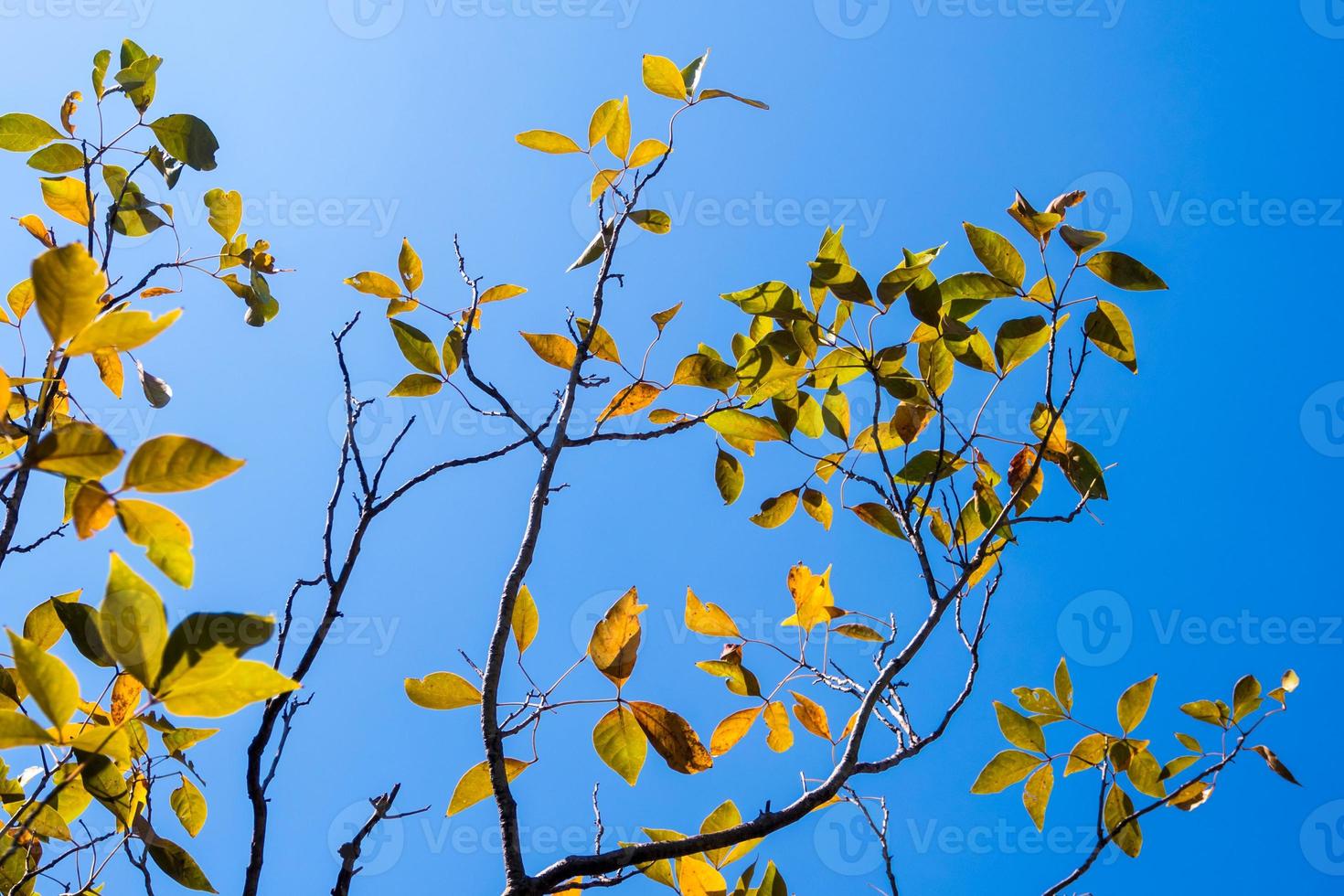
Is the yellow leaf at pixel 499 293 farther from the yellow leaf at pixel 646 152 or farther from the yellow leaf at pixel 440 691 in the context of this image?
the yellow leaf at pixel 440 691

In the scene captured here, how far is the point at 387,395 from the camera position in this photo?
4.87 feet

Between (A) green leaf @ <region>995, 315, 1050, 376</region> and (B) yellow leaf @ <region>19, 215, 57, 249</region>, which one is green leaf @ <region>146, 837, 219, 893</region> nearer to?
(B) yellow leaf @ <region>19, 215, 57, 249</region>

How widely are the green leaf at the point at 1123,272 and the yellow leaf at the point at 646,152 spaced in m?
0.61

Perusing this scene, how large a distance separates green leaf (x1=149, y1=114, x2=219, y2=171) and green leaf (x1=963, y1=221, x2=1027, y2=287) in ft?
3.74

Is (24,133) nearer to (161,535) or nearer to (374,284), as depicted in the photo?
(374,284)

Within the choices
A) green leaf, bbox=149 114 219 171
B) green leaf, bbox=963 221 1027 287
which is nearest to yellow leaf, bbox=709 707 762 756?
green leaf, bbox=963 221 1027 287

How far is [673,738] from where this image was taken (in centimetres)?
116

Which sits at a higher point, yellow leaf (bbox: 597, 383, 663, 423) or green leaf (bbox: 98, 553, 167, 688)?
yellow leaf (bbox: 597, 383, 663, 423)

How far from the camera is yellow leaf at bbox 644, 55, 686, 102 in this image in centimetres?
Result: 133

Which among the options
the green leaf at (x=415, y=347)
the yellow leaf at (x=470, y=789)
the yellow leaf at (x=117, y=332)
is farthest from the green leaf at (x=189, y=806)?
the yellow leaf at (x=117, y=332)

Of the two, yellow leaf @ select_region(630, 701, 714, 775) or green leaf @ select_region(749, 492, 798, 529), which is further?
green leaf @ select_region(749, 492, 798, 529)

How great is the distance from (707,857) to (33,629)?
3.06 feet

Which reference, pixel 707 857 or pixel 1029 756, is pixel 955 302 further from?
pixel 707 857

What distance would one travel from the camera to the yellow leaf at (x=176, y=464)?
0.68m
